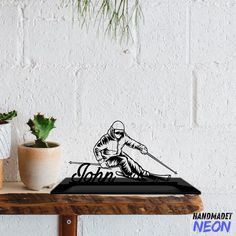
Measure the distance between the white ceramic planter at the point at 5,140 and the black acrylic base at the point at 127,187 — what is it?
14 cm

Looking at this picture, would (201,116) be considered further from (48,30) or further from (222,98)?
(48,30)

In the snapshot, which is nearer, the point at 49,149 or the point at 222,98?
the point at 49,149

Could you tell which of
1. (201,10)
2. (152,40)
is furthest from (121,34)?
(201,10)

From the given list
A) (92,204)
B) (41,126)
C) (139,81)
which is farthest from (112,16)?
(92,204)

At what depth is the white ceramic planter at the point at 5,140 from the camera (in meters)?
1.07

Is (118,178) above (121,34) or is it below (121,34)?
below

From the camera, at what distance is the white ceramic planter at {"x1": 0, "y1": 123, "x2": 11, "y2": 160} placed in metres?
1.07

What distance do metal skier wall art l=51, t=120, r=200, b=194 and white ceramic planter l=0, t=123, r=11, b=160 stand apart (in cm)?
14

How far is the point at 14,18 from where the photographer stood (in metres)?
1.14

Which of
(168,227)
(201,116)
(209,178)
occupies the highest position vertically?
(201,116)

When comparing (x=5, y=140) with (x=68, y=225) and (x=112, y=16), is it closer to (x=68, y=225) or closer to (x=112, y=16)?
(x=68, y=225)

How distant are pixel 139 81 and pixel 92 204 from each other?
0.32m

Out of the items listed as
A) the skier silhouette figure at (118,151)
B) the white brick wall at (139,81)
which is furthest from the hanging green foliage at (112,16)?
the skier silhouette figure at (118,151)

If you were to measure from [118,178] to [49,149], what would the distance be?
21 cm
